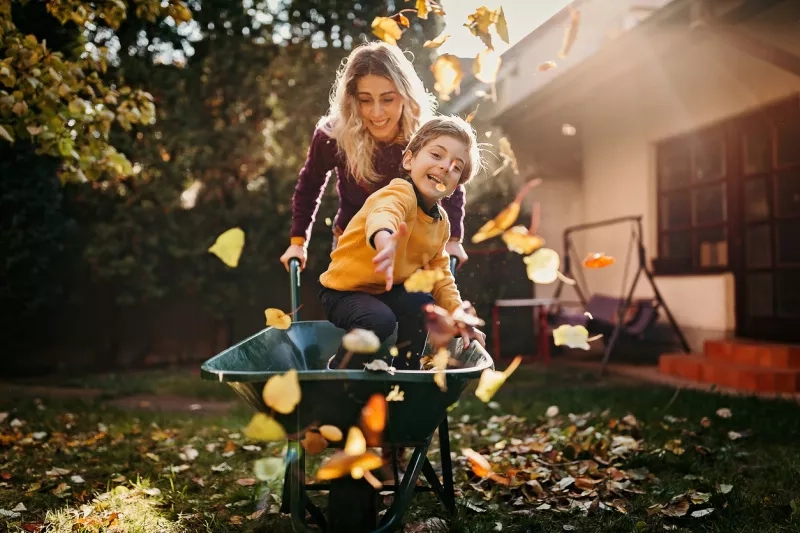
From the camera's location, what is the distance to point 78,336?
770 centimetres

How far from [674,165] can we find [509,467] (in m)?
4.96

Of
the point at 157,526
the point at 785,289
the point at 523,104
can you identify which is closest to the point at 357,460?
the point at 157,526

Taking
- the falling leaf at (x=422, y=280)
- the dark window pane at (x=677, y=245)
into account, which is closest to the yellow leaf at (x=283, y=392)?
the falling leaf at (x=422, y=280)

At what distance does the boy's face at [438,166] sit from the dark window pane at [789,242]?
4466 millimetres

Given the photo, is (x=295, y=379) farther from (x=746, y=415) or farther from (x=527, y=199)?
(x=527, y=199)

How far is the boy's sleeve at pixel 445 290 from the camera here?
2512mm

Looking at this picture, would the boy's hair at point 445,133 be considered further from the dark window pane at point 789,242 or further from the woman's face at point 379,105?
the dark window pane at point 789,242

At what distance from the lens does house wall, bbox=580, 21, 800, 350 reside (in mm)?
6105

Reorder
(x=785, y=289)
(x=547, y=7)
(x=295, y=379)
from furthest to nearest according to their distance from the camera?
(x=785, y=289) < (x=547, y=7) < (x=295, y=379)

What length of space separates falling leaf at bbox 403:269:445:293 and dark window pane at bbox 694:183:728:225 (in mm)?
4902

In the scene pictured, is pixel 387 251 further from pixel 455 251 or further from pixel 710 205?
pixel 710 205

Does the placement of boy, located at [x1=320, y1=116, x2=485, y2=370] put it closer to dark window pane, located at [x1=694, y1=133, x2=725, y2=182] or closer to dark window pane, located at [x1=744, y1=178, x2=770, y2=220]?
dark window pane, located at [x1=744, y1=178, x2=770, y2=220]

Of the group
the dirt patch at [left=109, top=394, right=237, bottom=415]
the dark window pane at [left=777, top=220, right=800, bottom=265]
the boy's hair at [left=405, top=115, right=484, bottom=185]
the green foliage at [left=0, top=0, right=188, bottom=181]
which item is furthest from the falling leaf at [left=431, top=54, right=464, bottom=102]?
the dark window pane at [left=777, top=220, right=800, bottom=265]

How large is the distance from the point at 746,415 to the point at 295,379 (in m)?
3.20
